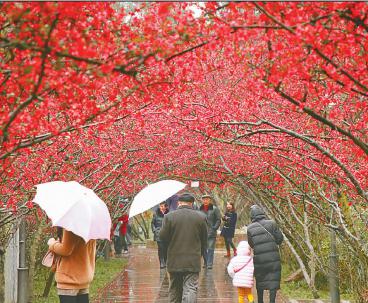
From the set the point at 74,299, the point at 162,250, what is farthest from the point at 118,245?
the point at 74,299

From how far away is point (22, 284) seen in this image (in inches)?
428

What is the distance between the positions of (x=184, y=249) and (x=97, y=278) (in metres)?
7.76

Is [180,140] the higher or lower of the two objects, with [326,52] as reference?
higher

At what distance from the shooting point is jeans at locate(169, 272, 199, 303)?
9.81 metres

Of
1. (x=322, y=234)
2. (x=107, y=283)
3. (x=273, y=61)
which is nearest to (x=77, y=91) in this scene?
(x=273, y=61)

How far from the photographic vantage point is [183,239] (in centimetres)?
985

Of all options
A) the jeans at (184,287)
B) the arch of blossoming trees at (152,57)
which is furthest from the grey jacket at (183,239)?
the arch of blossoming trees at (152,57)

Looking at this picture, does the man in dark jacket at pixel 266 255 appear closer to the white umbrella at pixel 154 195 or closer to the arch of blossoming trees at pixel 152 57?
the white umbrella at pixel 154 195

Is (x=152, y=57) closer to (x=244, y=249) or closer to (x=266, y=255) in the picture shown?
(x=266, y=255)

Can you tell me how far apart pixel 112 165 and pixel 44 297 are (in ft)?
8.86

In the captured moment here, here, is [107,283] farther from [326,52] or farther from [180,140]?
[326,52]

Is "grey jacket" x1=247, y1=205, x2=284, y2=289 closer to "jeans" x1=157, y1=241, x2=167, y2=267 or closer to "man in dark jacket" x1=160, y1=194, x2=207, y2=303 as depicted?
"man in dark jacket" x1=160, y1=194, x2=207, y2=303

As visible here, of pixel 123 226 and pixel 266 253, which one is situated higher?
pixel 123 226

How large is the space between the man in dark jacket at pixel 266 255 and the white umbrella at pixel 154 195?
135 centimetres
